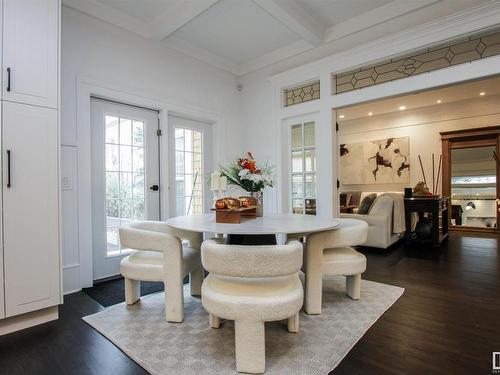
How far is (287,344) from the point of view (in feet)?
5.57

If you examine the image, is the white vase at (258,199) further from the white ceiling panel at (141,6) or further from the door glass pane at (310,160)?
the white ceiling panel at (141,6)

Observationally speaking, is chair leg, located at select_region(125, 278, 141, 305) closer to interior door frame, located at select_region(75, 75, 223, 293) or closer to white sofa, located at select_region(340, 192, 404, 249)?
interior door frame, located at select_region(75, 75, 223, 293)

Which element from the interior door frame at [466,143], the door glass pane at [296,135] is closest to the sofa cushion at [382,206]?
the door glass pane at [296,135]

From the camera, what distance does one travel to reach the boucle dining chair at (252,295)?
1.37 m

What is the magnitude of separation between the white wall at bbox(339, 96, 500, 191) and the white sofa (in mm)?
→ 2279

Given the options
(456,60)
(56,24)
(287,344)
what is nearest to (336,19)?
(456,60)

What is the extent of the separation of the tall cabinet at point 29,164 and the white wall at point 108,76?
2.21 feet

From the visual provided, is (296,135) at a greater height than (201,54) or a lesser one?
lesser

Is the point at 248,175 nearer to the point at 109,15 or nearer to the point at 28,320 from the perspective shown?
the point at 28,320

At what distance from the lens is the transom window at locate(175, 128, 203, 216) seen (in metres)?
3.78

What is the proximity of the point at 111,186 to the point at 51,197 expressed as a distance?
1.08 metres

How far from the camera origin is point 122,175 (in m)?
3.21

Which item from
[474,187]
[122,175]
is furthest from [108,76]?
[474,187]

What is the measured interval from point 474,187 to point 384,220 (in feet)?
11.4
